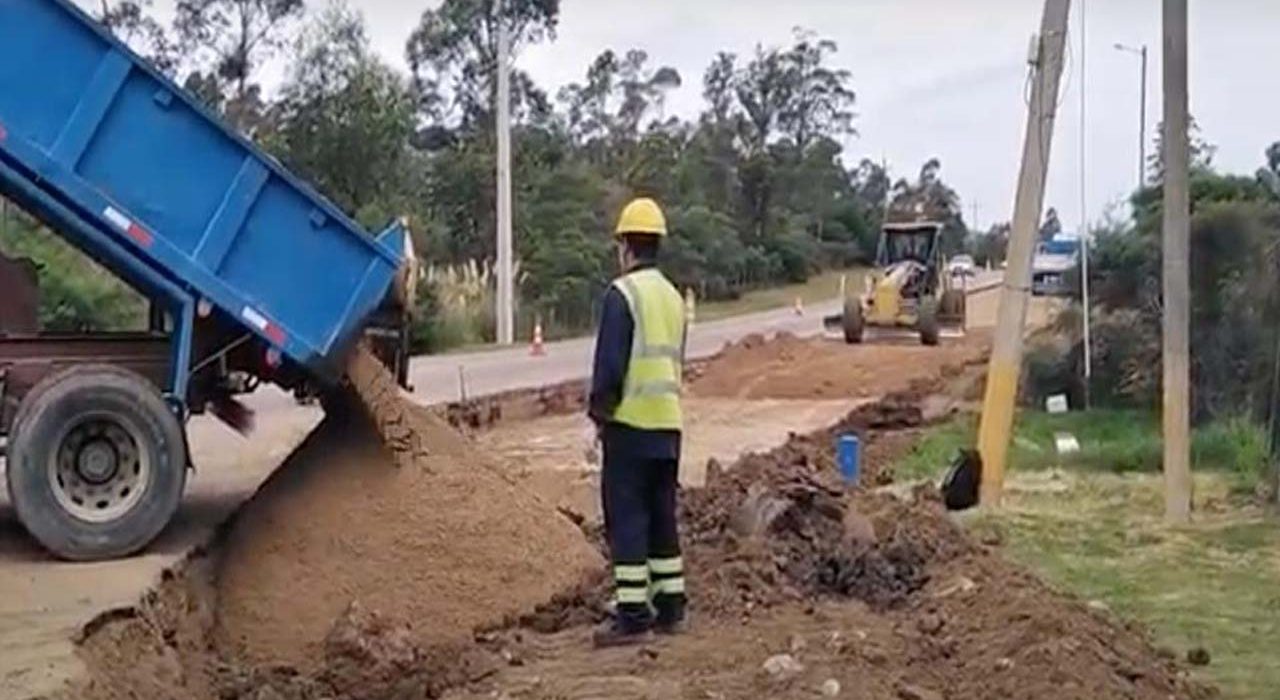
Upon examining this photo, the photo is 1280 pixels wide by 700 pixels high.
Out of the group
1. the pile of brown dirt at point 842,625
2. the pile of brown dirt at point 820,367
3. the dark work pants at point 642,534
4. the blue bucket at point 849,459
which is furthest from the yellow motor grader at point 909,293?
the dark work pants at point 642,534

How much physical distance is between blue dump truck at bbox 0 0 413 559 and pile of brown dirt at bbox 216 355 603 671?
0.48 meters

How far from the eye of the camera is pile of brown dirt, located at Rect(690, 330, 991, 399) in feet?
90.0

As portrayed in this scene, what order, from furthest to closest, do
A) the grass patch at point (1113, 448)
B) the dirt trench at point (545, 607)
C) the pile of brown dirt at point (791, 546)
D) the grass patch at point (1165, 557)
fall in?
1. the grass patch at point (1113, 448)
2. the pile of brown dirt at point (791, 546)
3. the grass patch at point (1165, 557)
4. the dirt trench at point (545, 607)

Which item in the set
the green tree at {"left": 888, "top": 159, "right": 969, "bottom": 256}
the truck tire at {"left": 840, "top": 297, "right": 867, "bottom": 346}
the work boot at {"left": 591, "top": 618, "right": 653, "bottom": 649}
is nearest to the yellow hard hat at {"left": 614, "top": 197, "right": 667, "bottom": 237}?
the work boot at {"left": 591, "top": 618, "right": 653, "bottom": 649}

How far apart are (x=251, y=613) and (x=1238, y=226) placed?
46.5 feet

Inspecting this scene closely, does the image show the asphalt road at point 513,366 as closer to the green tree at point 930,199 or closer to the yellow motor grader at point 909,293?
the yellow motor grader at point 909,293

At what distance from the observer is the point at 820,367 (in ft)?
102

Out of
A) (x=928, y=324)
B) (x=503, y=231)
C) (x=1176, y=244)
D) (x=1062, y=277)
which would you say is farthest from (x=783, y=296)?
(x=1176, y=244)

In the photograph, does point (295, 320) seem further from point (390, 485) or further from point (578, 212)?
point (578, 212)

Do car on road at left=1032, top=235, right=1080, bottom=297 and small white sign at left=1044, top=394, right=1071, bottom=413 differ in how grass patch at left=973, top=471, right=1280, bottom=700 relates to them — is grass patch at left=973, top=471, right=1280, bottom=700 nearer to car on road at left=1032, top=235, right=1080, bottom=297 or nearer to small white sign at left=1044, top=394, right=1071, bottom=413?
small white sign at left=1044, top=394, right=1071, bottom=413

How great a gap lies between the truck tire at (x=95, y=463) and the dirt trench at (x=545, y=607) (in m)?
0.41

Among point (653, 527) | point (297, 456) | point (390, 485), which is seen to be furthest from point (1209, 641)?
point (297, 456)

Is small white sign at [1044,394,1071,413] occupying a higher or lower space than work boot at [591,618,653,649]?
higher

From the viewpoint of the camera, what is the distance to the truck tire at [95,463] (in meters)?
10.1
